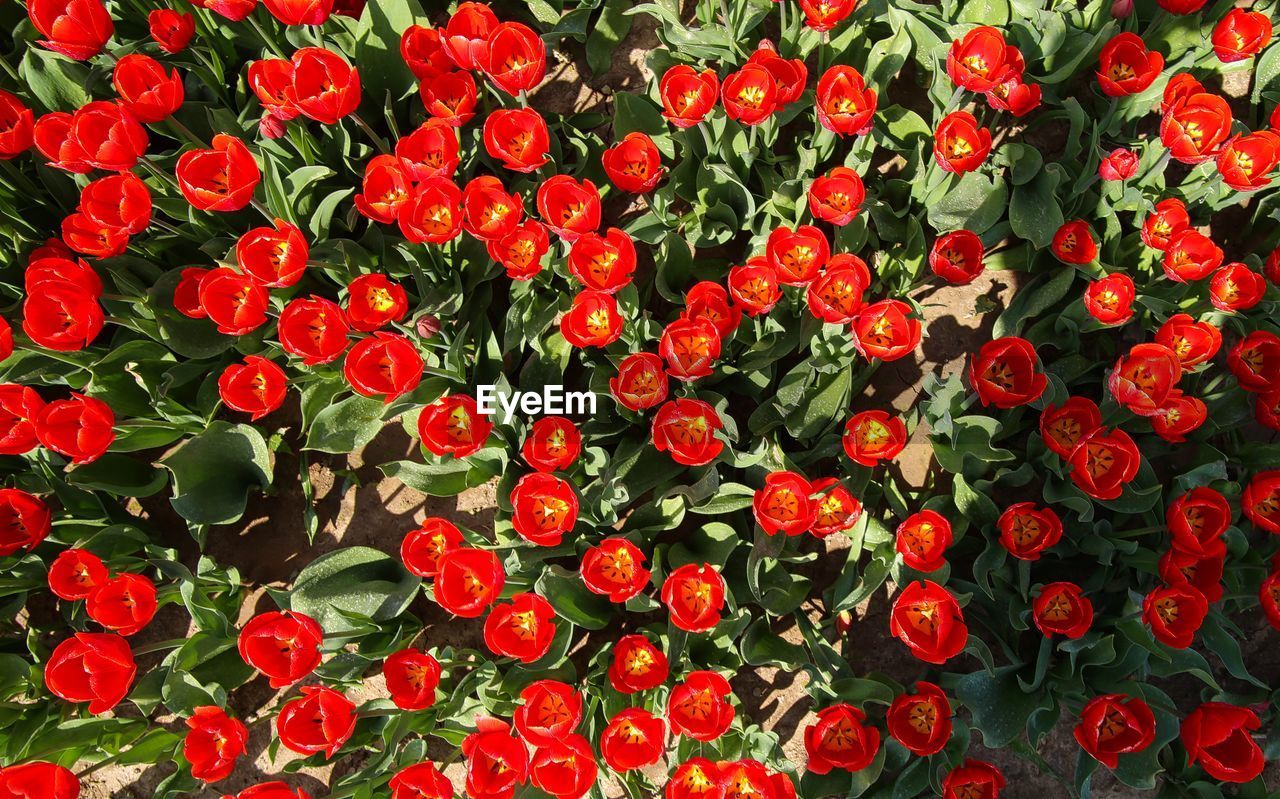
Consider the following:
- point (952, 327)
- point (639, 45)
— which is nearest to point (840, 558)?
point (952, 327)

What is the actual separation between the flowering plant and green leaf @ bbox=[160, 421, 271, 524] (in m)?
0.01

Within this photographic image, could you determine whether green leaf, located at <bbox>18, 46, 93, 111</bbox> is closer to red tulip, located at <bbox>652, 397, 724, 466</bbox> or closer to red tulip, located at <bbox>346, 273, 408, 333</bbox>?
red tulip, located at <bbox>346, 273, 408, 333</bbox>

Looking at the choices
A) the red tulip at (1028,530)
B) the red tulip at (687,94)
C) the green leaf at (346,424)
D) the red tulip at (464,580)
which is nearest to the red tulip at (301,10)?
the red tulip at (687,94)

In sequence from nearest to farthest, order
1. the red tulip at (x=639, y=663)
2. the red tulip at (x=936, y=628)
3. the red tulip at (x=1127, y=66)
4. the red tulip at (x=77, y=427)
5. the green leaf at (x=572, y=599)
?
1. the red tulip at (x=936, y=628)
2. the red tulip at (x=77, y=427)
3. the red tulip at (x=639, y=663)
4. the green leaf at (x=572, y=599)
5. the red tulip at (x=1127, y=66)

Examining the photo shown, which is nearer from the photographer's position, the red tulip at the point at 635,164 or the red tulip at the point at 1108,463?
the red tulip at the point at 1108,463

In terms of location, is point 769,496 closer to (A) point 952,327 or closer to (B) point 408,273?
(A) point 952,327

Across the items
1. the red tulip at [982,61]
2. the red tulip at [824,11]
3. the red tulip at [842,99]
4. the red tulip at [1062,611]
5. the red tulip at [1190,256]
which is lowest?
the red tulip at [1062,611]

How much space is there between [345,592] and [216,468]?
62cm

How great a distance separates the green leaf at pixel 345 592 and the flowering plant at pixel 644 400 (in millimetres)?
13

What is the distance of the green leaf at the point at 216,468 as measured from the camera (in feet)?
8.72

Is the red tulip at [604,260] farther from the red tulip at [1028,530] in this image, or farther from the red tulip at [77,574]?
the red tulip at [77,574]

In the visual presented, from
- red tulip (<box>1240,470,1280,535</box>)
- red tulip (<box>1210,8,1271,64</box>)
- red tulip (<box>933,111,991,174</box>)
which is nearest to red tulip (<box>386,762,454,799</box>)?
red tulip (<box>933,111,991,174</box>)

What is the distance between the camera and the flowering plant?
7.61 feet

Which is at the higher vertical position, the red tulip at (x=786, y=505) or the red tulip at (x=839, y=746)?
the red tulip at (x=786, y=505)
